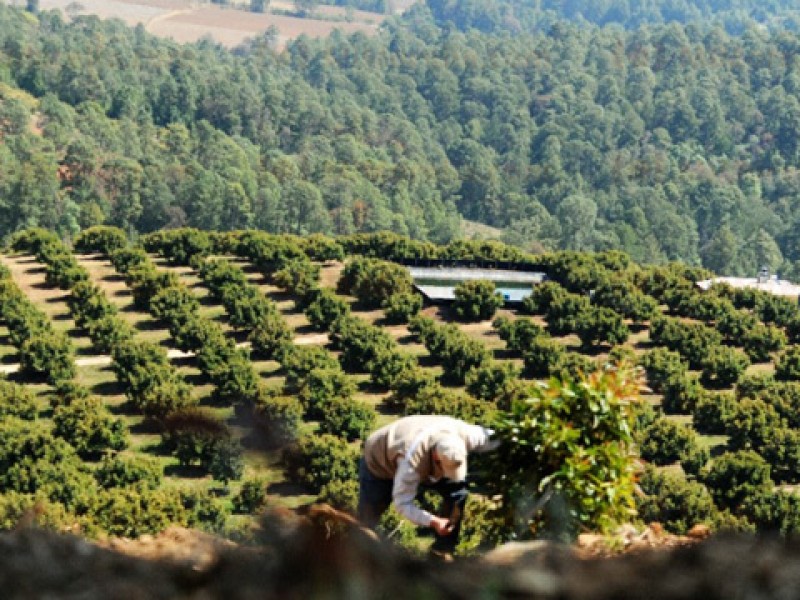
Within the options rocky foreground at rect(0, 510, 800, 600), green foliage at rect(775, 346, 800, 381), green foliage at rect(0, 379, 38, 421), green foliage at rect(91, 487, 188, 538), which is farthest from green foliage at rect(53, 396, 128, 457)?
Answer: rocky foreground at rect(0, 510, 800, 600)

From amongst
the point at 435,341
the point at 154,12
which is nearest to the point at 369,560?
the point at 435,341

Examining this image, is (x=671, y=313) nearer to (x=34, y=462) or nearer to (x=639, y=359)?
(x=639, y=359)

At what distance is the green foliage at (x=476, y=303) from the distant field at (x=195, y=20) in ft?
391

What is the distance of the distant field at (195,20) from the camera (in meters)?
165

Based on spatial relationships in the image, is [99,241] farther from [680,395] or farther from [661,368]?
[680,395]

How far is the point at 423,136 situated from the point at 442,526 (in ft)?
394

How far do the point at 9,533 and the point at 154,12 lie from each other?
6857 inches

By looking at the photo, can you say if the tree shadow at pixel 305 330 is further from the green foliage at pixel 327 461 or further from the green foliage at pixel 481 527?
the green foliage at pixel 481 527

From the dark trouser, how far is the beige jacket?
76 mm

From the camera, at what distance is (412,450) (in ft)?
24.4

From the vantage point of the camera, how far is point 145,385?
31984mm

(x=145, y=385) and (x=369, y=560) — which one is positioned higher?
(x=369, y=560)

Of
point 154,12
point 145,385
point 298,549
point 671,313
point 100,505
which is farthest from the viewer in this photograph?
point 154,12

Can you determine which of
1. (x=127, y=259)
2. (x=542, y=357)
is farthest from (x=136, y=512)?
(x=127, y=259)
